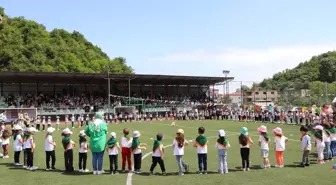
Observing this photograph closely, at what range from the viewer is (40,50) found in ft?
240

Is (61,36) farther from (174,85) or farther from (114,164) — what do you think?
(114,164)

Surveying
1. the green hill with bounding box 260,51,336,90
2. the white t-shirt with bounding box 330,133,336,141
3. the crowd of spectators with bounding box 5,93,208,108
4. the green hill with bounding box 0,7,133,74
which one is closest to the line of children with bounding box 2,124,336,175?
the white t-shirt with bounding box 330,133,336,141

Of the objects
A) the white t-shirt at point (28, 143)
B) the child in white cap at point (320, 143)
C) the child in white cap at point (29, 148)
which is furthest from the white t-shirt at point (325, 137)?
the white t-shirt at point (28, 143)

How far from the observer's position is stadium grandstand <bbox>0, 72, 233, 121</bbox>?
4547cm

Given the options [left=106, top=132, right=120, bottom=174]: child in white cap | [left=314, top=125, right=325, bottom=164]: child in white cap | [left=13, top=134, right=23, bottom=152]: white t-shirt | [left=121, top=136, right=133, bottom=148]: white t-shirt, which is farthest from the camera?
[left=13, top=134, right=23, bottom=152]: white t-shirt

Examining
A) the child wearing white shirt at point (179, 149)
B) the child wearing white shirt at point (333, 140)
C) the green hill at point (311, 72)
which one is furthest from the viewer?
the green hill at point (311, 72)

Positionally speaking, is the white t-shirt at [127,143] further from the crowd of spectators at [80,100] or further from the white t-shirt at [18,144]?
the crowd of spectators at [80,100]

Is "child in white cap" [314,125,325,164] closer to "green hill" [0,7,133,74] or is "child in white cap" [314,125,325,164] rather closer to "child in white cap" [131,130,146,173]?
"child in white cap" [131,130,146,173]

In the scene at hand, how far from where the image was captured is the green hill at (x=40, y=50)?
6619 centimetres

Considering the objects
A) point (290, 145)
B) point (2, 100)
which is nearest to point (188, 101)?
point (2, 100)

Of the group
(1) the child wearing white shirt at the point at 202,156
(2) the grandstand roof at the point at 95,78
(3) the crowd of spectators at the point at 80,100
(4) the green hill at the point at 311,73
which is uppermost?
(4) the green hill at the point at 311,73

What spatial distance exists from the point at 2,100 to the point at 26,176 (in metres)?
37.3

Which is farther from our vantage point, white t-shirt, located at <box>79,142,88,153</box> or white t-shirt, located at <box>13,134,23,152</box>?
white t-shirt, located at <box>13,134,23,152</box>

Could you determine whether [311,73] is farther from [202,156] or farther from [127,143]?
[127,143]
